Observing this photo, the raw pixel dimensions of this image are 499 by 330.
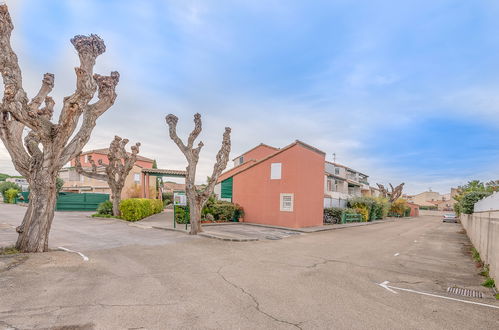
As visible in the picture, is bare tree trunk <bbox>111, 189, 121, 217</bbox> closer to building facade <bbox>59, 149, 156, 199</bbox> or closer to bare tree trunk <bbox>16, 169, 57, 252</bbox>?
building facade <bbox>59, 149, 156, 199</bbox>

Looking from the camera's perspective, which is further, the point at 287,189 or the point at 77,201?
the point at 77,201

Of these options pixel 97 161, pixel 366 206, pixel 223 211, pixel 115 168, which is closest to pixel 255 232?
pixel 223 211

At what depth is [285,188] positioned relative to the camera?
21125 millimetres

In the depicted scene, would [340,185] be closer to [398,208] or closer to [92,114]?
[398,208]

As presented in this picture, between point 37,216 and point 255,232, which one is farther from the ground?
point 37,216

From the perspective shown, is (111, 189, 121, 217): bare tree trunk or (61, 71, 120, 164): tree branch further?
(111, 189, 121, 217): bare tree trunk

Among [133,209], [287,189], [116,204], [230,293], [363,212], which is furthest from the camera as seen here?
[363,212]

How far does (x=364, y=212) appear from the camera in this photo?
3247cm

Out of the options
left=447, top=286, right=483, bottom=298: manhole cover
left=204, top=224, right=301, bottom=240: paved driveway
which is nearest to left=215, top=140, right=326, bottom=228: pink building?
left=204, top=224, right=301, bottom=240: paved driveway

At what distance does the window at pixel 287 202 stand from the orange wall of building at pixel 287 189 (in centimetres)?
28

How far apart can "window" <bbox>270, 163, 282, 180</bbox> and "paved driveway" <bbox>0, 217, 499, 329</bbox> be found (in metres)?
11.8

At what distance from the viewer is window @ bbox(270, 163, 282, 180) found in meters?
21.6

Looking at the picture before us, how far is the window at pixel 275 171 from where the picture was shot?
21562 millimetres

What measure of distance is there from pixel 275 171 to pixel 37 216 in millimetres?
15502
